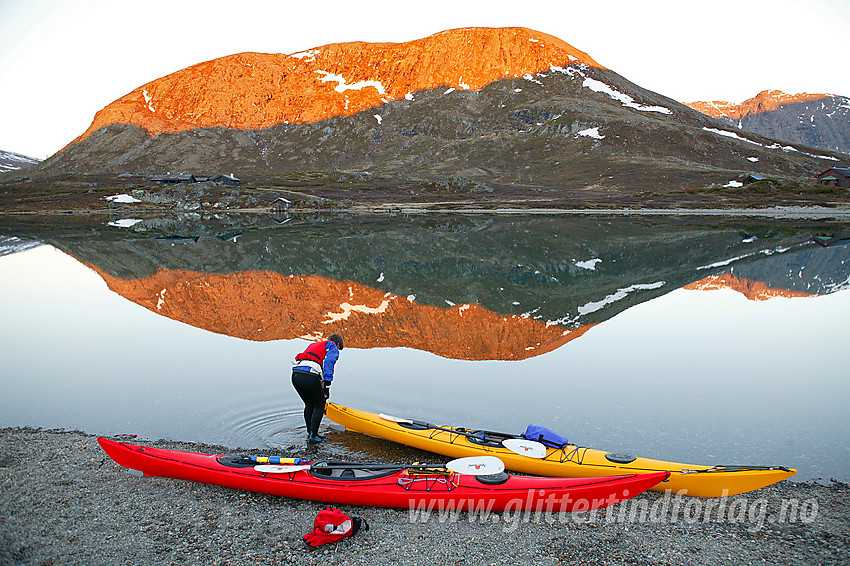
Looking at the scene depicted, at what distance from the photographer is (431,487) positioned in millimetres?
9031

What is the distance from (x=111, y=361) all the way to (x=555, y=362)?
1484 centimetres

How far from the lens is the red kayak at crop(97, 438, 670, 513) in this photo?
899 cm

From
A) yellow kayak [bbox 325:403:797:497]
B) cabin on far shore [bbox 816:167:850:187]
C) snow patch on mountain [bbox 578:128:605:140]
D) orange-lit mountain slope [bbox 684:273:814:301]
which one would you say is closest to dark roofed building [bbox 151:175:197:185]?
snow patch on mountain [bbox 578:128:605:140]

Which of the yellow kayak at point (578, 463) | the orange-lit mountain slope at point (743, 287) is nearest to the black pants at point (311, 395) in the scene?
the yellow kayak at point (578, 463)

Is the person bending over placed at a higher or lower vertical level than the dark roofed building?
lower

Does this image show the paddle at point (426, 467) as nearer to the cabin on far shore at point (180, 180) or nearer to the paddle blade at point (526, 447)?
the paddle blade at point (526, 447)

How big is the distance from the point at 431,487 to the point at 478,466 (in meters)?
0.93

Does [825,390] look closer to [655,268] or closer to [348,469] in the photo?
[348,469]

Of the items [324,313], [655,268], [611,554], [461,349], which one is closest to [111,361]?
[324,313]

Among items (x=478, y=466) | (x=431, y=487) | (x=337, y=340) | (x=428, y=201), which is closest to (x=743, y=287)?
(x=337, y=340)

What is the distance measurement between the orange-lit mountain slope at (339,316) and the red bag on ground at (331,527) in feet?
35.6

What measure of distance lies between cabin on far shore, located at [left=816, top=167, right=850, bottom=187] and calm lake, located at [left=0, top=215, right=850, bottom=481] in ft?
278

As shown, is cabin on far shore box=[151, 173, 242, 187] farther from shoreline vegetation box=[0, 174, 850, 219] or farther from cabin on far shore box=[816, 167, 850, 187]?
cabin on far shore box=[816, 167, 850, 187]

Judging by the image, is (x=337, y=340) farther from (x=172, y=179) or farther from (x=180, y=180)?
(x=172, y=179)
